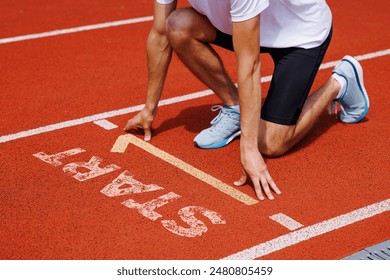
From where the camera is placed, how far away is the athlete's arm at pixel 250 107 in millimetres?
4590

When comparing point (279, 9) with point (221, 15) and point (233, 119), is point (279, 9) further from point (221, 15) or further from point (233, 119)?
point (233, 119)

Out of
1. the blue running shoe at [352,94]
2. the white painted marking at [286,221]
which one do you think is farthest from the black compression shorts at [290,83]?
the white painted marking at [286,221]

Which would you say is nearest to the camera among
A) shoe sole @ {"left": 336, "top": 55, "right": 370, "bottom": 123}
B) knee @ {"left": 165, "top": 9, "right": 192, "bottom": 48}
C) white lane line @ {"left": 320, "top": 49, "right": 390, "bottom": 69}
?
knee @ {"left": 165, "top": 9, "right": 192, "bottom": 48}

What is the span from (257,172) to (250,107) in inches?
15.2

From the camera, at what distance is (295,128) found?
17.7 ft

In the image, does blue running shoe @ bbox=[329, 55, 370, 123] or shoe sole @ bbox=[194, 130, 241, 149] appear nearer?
shoe sole @ bbox=[194, 130, 241, 149]

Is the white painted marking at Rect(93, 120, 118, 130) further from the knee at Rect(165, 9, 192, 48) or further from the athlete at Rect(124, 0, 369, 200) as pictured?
the knee at Rect(165, 9, 192, 48)

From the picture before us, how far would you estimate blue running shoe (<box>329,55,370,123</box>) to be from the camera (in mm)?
5797

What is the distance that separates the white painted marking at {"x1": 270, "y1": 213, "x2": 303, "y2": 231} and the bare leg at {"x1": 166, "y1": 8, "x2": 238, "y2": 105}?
132 cm

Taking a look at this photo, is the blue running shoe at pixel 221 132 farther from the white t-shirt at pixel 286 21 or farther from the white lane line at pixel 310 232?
the white lane line at pixel 310 232

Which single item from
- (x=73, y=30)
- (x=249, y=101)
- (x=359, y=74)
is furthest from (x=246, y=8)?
(x=73, y=30)

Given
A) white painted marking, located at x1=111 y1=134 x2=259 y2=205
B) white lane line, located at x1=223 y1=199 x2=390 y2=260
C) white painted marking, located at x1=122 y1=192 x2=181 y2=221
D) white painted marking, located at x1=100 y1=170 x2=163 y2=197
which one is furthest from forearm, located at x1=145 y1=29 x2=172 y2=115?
white lane line, located at x1=223 y1=199 x2=390 y2=260

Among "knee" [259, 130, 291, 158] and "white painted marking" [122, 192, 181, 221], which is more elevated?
"knee" [259, 130, 291, 158]

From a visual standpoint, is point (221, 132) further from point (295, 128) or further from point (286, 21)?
point (286, 21)
